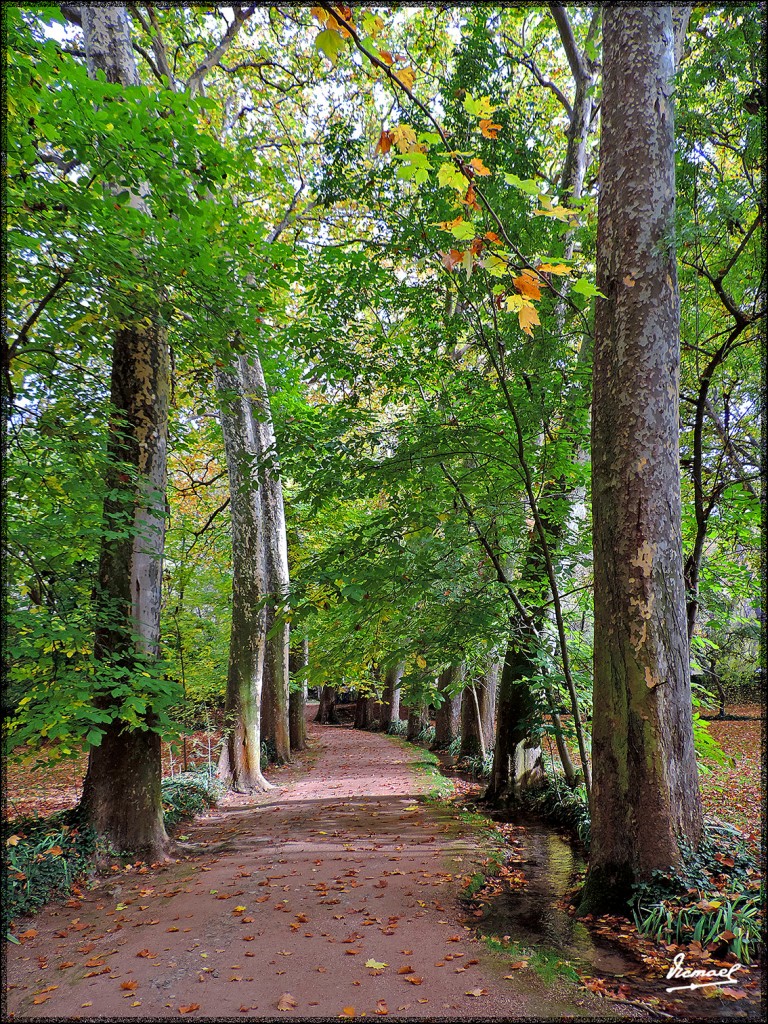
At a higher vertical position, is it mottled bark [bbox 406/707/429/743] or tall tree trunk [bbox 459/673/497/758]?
tall tree trunk [bbox 459/673/497/758]

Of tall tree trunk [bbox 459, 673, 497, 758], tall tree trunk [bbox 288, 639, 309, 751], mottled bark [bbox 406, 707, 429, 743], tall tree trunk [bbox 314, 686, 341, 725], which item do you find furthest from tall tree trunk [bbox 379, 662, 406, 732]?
tall tree trunk [bbox 459, 673, 497, 758]

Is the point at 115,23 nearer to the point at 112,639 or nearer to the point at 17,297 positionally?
the point at 17,297

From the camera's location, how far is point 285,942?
3.77 meters

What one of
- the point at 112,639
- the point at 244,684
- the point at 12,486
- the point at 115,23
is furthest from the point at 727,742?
the point at 115,23

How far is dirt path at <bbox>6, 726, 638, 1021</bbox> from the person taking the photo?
291 cm

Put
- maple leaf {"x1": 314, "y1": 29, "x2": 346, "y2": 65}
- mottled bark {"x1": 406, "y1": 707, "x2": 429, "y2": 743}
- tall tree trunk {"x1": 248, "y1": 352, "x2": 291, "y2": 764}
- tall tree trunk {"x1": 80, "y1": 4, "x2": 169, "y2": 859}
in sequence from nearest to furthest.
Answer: maple leaf {"x1": 314, "y1": 29, "x2": 346, "y2": 65} < tall tree trunk {"x1": 80, "y1": 4, "x2": 169, "y2": 859} < tall tree trunk {"x1": 248, "y1": 352, "x2": 291, "y2": 764} < mottled bark {"x1": 406, "y1": 707, "x2": 429, "y2": 743}

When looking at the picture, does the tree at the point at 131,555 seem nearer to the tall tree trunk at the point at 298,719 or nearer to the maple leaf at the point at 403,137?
the maple leaf at the point at 403,137

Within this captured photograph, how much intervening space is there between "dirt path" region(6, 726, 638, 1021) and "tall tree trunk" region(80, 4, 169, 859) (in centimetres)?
60

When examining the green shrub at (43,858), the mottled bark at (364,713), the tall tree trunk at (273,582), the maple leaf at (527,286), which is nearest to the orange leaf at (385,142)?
the maple leaf at (527,286)

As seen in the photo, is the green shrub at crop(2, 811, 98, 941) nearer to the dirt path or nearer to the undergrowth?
the undergrowth

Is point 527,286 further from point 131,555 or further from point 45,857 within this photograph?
point 45,857

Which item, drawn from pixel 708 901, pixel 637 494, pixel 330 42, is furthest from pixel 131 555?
pixel 708 901

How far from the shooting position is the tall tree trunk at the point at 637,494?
3.57 m

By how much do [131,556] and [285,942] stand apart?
11.8 feet
